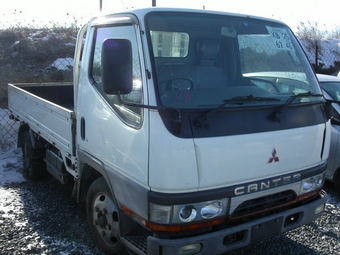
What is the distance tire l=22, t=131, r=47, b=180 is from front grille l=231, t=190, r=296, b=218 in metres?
3.63

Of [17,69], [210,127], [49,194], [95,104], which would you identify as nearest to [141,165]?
[210,127]

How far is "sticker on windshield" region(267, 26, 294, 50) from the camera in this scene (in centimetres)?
357

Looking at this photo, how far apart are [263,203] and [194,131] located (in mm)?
931

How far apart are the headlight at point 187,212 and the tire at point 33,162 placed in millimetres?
3405

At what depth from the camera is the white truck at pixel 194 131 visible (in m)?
2.64

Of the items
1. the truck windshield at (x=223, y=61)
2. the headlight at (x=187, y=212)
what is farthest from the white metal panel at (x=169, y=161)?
the truck windshield at (x=223, y=61)

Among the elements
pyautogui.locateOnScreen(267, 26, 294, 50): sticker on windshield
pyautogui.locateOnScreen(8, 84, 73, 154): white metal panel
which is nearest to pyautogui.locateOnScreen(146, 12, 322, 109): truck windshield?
pyautogui.locateOnScreen(267, 26, 294, 50): sticker on windshield

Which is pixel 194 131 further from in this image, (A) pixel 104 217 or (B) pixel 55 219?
(B) pixel 55 219

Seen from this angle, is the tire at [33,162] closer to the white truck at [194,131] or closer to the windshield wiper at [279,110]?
the white truck at [194,131]

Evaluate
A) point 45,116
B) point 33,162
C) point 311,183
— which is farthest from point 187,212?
point 33,162

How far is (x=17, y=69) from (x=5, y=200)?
669 cm

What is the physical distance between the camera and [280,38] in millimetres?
3607

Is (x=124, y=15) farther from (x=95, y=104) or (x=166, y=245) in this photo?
(x=166, y=245)

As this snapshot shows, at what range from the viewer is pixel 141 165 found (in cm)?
271
